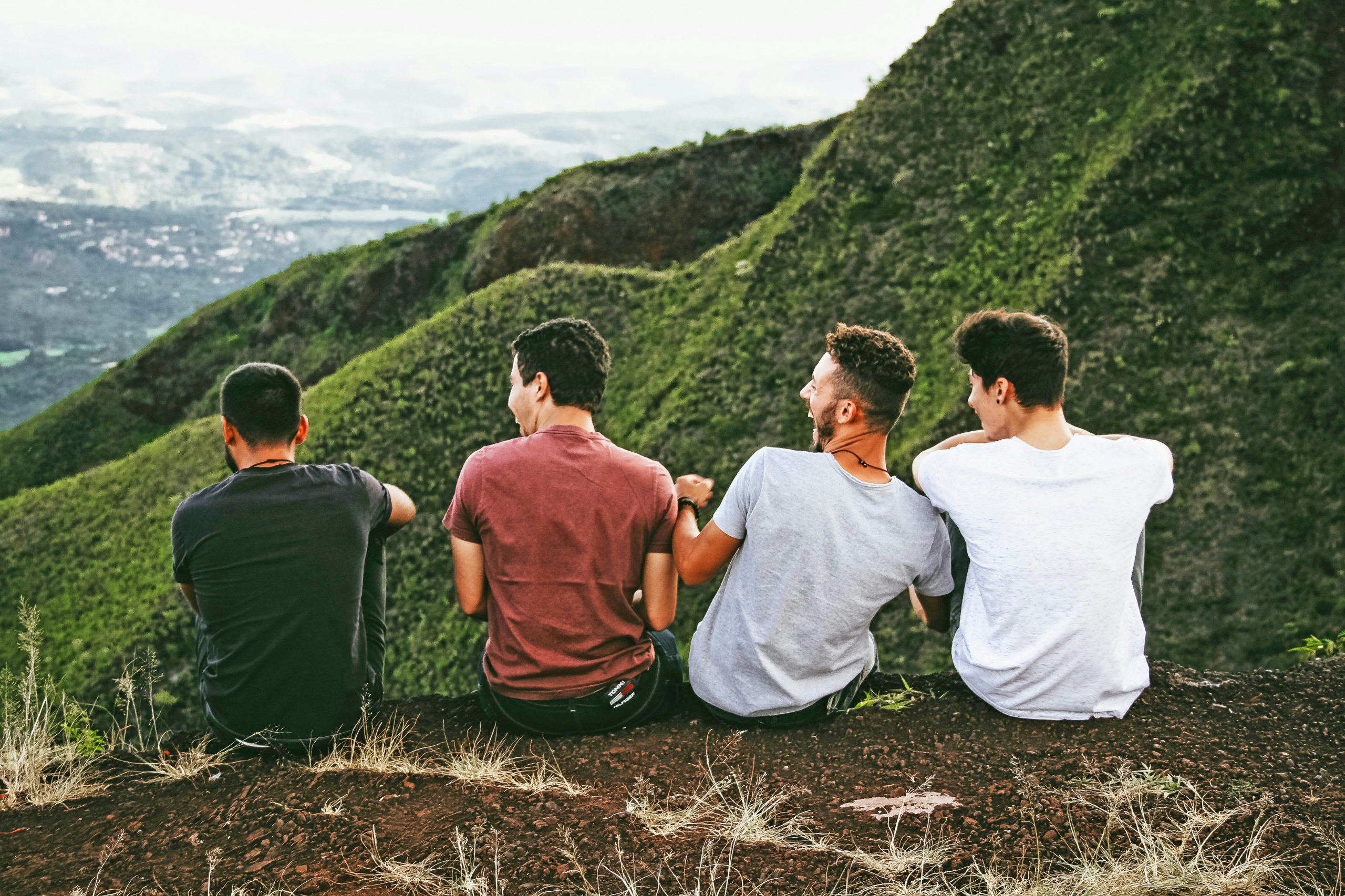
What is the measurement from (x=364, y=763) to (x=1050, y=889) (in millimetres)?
3257

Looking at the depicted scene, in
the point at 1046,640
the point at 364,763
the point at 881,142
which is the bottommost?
the point at 364,763

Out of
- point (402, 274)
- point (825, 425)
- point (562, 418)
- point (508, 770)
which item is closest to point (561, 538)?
point (562, 418)

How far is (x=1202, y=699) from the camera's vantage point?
502cm

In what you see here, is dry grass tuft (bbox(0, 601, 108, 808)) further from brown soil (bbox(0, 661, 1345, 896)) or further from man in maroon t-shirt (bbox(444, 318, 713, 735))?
man in maroon t-shirt (bbox(444, 318, 713, 735))

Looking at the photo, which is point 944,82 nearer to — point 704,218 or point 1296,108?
point 1296,108

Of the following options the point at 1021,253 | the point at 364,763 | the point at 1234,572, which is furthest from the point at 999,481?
the point at 1021,253

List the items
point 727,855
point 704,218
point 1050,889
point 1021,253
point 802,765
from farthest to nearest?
point 704,218 → point 1021,253 → point 802,765 → point 727,855 → point 1050,889

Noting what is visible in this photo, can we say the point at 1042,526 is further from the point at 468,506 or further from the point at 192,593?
the point at 192,593

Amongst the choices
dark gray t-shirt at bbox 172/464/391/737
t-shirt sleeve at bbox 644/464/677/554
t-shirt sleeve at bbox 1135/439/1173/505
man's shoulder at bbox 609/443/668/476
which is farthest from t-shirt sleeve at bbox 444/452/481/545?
t-shirt sleeve at bbox 1135/439/1173/505

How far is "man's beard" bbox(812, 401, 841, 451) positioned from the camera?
440cm

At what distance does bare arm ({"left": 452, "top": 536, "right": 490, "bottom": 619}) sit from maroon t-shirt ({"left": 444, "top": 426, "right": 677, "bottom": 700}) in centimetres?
3

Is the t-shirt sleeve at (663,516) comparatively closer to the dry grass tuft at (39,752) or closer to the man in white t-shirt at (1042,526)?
the man in white t-shirt at (1042,526)

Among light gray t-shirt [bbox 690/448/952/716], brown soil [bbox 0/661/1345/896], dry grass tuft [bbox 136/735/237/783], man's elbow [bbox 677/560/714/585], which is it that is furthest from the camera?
dry grass tuft [bbox 136/735/237/783]

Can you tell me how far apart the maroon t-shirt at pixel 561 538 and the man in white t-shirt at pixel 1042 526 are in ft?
4.74
